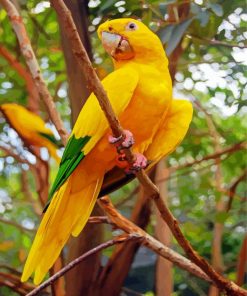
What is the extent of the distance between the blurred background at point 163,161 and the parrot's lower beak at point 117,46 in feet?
0.52

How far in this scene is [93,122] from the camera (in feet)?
2.28

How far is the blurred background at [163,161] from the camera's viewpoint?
3.04ft

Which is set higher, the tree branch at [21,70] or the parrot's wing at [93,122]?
the parrot's wing at [93,122]

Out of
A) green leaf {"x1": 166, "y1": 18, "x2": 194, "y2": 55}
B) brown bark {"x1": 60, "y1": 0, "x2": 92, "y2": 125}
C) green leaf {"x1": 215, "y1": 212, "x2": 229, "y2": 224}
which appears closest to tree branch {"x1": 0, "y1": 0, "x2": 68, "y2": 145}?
brown bark {"x1": 60, "y1": 0, "x2": 92, "y2": 125}

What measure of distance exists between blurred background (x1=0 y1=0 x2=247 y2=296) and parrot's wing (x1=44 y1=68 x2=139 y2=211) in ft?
0.67

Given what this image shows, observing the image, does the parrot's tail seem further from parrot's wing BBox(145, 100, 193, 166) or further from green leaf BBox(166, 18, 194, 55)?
green leaf BBox(166, 18, 194, 55)

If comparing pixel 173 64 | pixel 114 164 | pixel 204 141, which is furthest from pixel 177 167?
pixel 114 164

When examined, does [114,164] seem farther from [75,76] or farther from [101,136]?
[75,76]

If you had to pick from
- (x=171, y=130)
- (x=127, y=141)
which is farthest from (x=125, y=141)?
(x=171, y=130)

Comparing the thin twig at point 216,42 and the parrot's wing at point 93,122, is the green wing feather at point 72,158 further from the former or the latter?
the thin twig at point 216,42

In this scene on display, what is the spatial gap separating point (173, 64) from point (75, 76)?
0.48 ft

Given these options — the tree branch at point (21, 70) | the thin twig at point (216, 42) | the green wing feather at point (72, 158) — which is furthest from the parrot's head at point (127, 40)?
the tree branch at point (21, 70)

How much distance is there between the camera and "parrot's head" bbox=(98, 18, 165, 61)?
2.36 ft

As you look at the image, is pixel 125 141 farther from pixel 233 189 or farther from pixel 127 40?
pixel 233 189
